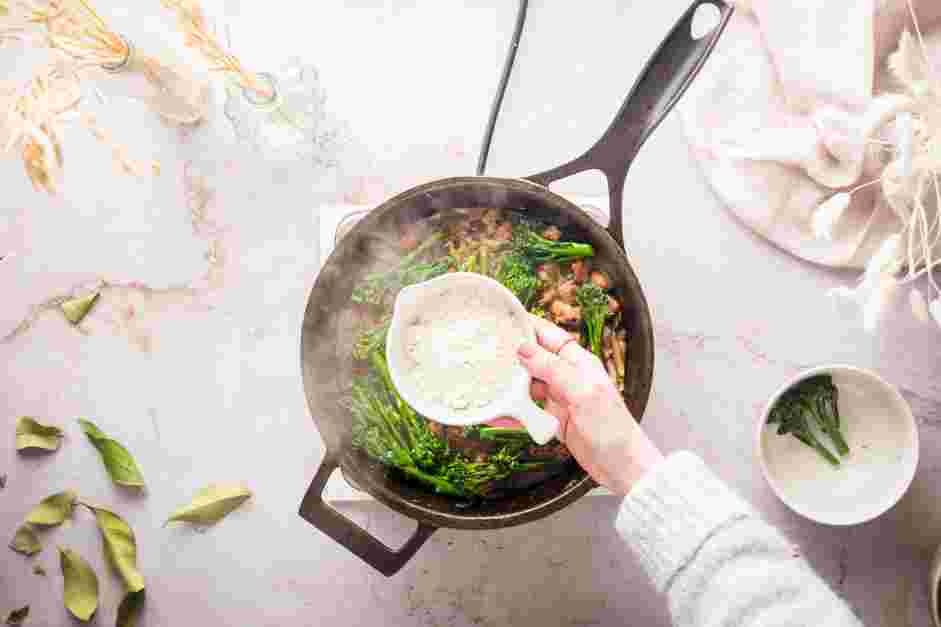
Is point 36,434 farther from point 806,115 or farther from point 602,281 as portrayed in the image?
point 806,115

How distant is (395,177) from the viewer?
1.47m

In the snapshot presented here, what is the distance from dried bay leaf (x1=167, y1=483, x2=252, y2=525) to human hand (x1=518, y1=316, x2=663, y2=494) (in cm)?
64

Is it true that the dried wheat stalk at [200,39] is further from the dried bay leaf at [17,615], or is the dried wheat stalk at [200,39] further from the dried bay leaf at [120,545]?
the dried bay leaf at [17,615]

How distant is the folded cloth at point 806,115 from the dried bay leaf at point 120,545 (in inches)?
47.8

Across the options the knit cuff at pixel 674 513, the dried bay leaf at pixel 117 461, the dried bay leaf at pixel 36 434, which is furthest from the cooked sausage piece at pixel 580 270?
the dried bay leaf at pixel 36 434

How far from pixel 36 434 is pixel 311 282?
57 centimetres

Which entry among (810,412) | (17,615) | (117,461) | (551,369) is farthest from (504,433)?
(17,615)

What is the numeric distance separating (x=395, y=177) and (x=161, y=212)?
0.43m

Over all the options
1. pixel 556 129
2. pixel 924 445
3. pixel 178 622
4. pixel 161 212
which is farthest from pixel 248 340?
pixel 924 445

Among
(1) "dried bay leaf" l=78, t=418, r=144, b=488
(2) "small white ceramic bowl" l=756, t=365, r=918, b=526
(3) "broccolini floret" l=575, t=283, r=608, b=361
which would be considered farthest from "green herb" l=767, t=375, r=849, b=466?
(1) "dried bay leaf" l=78, t=418, r=144, b=488

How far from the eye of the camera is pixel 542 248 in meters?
1.30

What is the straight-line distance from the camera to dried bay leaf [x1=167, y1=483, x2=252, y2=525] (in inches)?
57.3

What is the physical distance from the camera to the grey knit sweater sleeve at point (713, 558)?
0.97m

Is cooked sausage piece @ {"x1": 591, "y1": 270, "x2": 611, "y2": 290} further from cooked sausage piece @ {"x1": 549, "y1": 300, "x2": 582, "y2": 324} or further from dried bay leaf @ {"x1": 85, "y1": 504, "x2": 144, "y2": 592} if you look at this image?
dried bay leaf @ {"x1": 85, "y1": 504, "x2": 144, "y2": 592}
